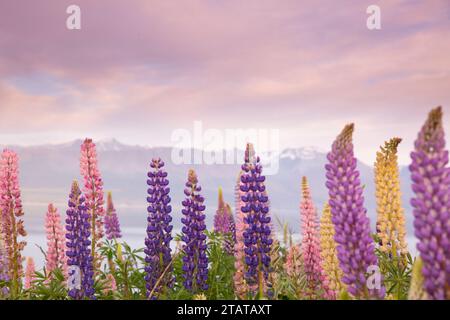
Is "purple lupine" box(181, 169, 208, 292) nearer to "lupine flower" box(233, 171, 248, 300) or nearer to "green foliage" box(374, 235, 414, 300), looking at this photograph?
"lupine flower" box(233, 171, 248, 300)

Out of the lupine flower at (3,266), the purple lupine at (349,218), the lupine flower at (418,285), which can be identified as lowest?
the lupine flower at (3,266)

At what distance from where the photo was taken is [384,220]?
7230 mm

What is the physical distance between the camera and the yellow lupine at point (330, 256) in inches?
272

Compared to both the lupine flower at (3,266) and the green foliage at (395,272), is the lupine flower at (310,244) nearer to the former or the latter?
the green foliage at (395,272)

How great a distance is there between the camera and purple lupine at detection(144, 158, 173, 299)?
25.2ft

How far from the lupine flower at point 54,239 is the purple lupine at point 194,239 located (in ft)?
7.10

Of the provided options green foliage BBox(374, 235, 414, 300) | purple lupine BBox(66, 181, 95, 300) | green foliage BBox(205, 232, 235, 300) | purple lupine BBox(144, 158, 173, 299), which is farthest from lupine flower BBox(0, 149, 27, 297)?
green foliage BBox(374, 235, 414, 300)

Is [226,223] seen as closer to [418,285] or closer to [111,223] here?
[111,223]

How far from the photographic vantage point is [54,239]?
29.8ft

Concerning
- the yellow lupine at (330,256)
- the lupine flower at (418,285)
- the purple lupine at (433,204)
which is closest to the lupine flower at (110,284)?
the yellow lupine at (330,256)

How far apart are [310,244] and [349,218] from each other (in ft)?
9.15
